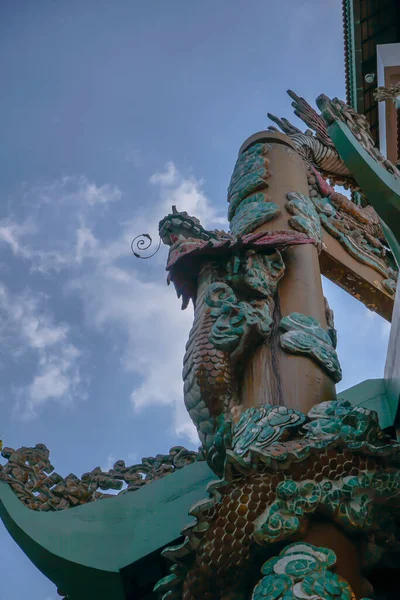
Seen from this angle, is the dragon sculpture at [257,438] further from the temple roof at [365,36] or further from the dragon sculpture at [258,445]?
the temple roof at [365,36]

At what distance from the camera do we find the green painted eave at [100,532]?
494cm

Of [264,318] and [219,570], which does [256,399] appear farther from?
[219,570]

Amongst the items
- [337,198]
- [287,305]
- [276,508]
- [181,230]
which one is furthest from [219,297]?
[337,198]

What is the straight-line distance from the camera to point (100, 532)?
520 cm

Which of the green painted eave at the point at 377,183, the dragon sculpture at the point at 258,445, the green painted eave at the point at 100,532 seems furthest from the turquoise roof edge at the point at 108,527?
the green painted eave at the point at 377,183

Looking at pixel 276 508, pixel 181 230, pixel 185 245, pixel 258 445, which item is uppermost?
pixel 181 230

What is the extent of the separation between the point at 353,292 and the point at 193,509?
3.35 m

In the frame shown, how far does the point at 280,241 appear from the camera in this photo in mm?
5855

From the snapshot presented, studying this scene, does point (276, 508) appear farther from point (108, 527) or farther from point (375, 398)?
point (375, 398)

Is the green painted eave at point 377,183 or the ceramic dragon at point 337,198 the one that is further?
the ceramic dragon at point 337,198

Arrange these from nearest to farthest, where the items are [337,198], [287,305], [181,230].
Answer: [287,305] → [181,230] → [337,198]

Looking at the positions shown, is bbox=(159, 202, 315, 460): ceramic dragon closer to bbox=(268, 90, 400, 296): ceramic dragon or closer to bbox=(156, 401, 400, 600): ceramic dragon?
bbox=(156, 401, 400, 600): ceramic dragon

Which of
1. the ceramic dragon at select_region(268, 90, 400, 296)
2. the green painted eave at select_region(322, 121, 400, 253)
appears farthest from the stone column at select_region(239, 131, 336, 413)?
the green painted eave at select_region(322, 121, 400, 253)

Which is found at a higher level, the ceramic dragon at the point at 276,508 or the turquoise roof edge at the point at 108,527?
the turquoise roof edge at the point at 108,527
